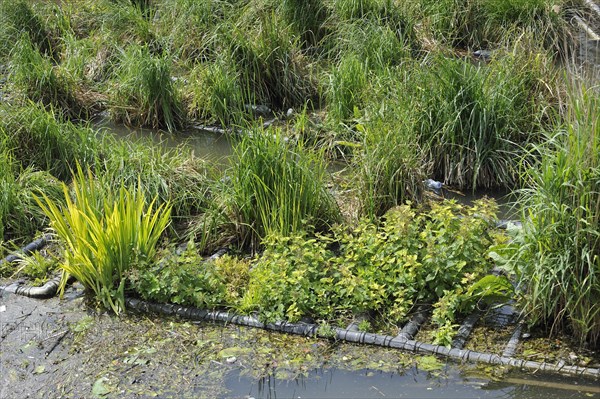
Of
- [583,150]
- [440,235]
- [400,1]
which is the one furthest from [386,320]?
[400,1]

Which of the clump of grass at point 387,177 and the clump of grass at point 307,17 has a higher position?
the clump of grass at point 307,17

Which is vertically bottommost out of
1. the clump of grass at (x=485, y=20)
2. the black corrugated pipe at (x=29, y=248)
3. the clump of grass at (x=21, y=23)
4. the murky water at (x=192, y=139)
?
the black corrugated pipe at (x=29, y=248)

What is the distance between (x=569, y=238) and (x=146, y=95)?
540 cm

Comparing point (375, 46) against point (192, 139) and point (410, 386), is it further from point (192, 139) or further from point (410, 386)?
point (410, 386)

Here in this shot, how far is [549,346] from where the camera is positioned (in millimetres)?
5195

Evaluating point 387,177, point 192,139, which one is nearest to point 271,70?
point 192,139

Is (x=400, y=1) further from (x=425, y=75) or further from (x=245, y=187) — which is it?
(x=245, y=187)

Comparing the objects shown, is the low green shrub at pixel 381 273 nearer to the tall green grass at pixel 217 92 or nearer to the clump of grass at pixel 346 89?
the clump of grass at pixel 346 89

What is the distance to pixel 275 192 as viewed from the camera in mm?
6406

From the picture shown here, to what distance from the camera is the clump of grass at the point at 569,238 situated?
498cm

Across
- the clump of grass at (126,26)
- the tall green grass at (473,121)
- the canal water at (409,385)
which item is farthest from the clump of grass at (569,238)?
the clump of grass at (126,26)

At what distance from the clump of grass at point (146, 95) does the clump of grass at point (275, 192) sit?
9.28 feet

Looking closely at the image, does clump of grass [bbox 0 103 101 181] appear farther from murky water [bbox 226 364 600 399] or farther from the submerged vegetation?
murky water [bbox 226 364 600 399]

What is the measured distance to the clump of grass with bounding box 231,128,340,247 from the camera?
6.34m
